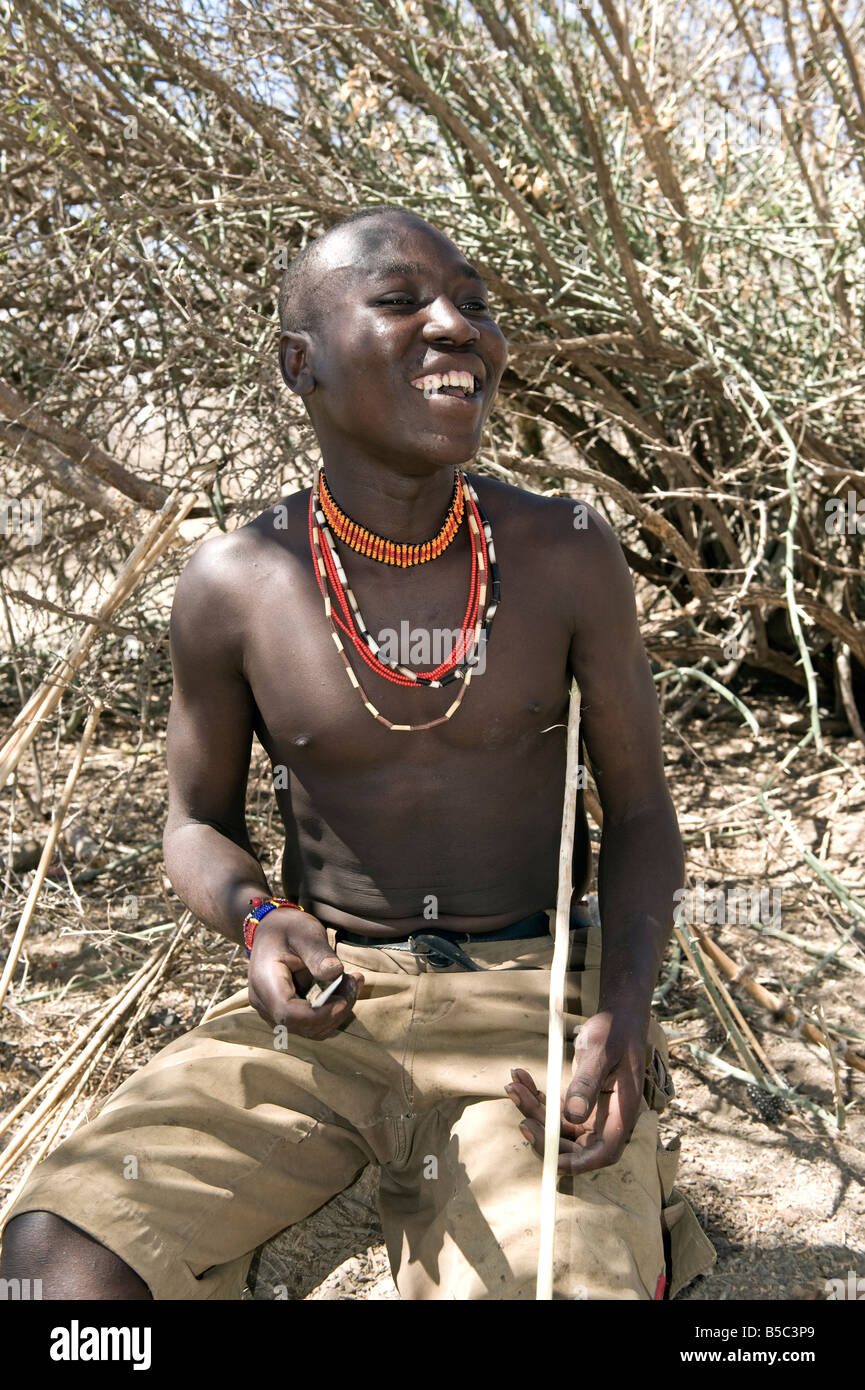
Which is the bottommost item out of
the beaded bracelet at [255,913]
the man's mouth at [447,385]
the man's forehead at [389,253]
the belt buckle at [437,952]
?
the belt buckle at [437,952]

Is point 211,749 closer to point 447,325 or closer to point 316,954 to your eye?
point 316,954

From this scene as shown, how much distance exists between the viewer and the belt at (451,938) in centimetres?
170

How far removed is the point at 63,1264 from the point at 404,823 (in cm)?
66

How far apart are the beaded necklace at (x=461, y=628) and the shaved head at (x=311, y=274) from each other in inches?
10.0

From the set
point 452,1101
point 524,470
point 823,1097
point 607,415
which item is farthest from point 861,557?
point 452,1101

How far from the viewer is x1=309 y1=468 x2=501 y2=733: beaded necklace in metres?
1.72

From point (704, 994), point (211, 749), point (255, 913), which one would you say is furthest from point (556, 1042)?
point (704, 994)

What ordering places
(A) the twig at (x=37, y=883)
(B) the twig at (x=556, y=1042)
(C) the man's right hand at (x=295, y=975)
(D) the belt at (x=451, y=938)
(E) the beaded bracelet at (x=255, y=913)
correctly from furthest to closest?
(A) the twig at (x=37, y=883), (D) the belt at (x=451, y=938), (E) the beaded bracelet at (x=255, y=913), (C) the man's right hand at (x=295, y=975), (B) the twig at (x=556, y=1042)

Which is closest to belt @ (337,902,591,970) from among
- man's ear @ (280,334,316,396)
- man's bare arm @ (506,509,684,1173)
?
man's bare arm @ (506,509,684,1173)

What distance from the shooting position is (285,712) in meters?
1.76

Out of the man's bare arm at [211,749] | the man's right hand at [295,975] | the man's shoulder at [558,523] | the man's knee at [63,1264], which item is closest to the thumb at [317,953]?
the man's right hand at [295,975]

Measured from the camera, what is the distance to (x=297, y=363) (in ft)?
5.76

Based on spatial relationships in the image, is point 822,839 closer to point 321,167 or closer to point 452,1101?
point 452,1101

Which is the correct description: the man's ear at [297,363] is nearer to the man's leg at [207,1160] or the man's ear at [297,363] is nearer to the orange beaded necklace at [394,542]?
the orange beaded necklace at [394,542]
